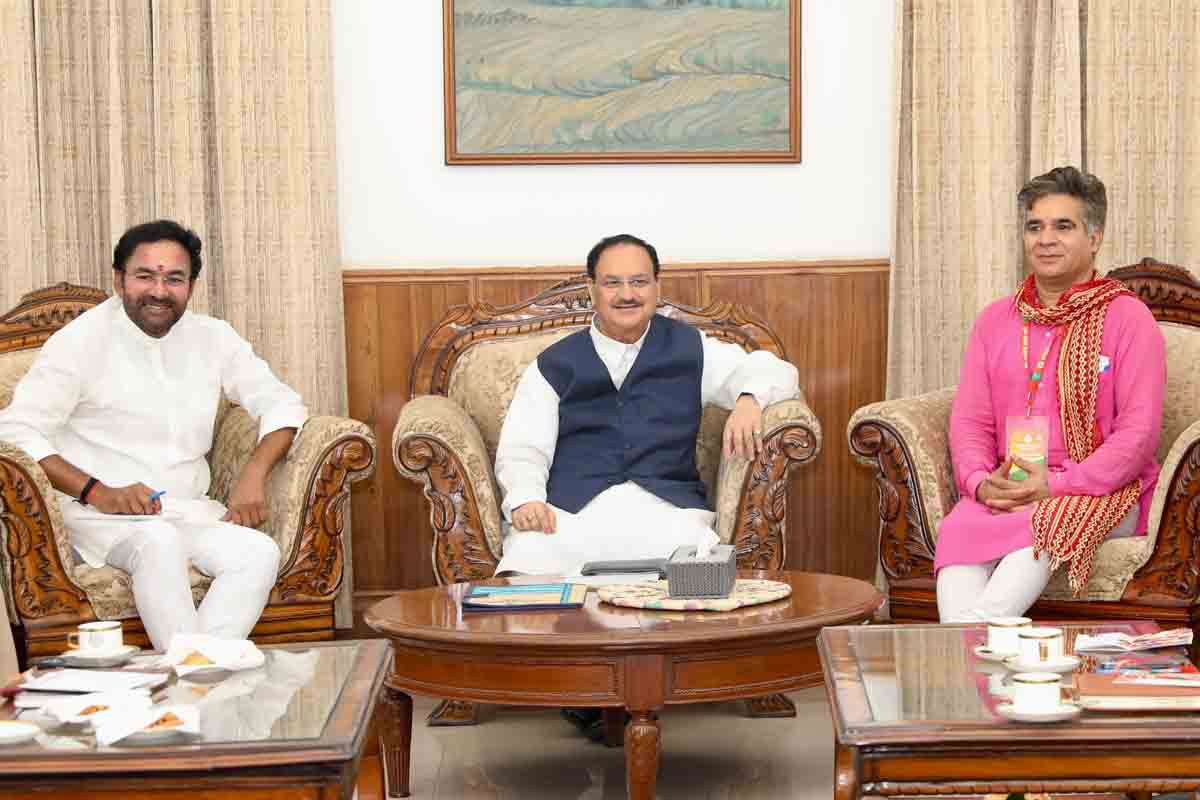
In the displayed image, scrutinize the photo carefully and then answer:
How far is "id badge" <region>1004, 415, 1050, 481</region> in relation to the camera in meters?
3.96

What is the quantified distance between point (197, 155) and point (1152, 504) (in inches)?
119

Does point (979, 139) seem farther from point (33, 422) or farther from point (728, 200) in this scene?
point (33, 422)

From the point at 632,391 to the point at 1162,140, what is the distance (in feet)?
6.52

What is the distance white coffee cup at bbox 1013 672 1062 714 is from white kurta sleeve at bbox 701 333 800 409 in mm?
2032

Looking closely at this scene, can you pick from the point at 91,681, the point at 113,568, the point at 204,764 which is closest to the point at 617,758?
the point at 113,568

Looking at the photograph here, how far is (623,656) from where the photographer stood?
323 cm

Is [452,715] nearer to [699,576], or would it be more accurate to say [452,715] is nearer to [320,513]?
[320,513]

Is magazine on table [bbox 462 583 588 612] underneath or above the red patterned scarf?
underneath

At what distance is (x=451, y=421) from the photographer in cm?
425

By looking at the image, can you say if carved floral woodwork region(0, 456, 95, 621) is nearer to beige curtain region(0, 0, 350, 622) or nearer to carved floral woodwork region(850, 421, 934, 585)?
beige curtain region(0, 0, 350, 622)

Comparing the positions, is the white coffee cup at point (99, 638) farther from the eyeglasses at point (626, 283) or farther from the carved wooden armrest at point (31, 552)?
the eyeglasses at point (626, 283)

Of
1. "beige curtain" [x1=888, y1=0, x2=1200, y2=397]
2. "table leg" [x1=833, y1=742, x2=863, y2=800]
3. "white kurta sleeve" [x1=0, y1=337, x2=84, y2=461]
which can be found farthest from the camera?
"beige curtain" [x1=888, y1=0, x2=1200, y2=397]

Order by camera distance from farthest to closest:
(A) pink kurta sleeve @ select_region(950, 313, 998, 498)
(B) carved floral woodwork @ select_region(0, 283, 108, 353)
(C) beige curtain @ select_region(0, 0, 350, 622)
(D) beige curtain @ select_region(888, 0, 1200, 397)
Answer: (D) beige curtain @ select_region(888, 0, 1200, 397) → (C) beige curtain @ select_region(0, 0, 350, 622) → (B) carved floral woodwork @ select_region(0, 283, 108, 353) → (A) pink kurta sleeve @ select_region(950, 313, 998, 498)

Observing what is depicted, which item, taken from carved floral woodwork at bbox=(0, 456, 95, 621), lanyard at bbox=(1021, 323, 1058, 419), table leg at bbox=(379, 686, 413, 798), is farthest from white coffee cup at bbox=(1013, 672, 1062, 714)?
carved floral woodwork at bbox=(0, 456, 95, 621)
